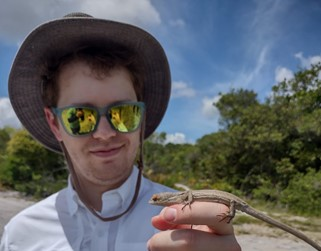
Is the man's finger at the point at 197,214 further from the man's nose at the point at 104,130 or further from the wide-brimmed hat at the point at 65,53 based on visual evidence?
the wide-brimmed hat at the point at 65,53

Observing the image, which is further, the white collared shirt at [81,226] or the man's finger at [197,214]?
the white collared shirt at [81,226]

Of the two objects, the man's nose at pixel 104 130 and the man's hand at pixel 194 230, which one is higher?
the man's nose at pixel 104 130

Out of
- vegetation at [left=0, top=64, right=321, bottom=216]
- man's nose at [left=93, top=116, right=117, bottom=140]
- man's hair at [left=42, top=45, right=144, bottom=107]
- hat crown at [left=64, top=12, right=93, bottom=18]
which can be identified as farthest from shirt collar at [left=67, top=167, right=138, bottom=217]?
vegetation at [left=0, top=64, right=321, bottom=216]

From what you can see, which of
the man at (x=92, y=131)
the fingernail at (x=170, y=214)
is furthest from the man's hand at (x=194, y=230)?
the man at (x=92, y=131)

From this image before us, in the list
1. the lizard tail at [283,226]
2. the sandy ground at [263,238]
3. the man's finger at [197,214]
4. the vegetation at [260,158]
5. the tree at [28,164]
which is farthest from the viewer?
the tree at [28,164]

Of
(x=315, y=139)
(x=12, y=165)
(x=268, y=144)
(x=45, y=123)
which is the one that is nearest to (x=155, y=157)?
(x=268, y=144)

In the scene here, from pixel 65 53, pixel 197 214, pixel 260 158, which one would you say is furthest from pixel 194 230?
pixel 260 158

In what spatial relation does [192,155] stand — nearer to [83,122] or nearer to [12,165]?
[12,165]
